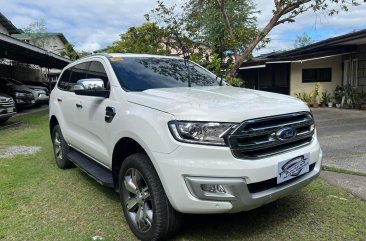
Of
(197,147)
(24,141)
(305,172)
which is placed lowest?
(24,141)

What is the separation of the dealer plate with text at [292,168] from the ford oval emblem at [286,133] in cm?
21

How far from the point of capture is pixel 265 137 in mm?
3199

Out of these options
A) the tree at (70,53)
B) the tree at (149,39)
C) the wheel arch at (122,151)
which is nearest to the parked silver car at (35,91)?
the tree at (70,53)

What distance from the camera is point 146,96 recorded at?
3.69 m

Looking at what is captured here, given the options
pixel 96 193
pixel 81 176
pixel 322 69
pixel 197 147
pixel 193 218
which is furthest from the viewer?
pixel 322 69

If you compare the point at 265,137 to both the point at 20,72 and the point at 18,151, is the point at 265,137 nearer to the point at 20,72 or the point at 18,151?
the point at 18,151

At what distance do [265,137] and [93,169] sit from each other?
250 cm

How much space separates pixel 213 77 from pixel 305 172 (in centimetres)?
219

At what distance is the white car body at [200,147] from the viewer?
Result: 3.00m

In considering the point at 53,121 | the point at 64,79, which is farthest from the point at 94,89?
the point at 53,121

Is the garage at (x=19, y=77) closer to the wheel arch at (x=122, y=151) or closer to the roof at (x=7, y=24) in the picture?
the roof at (x=7, y=24)

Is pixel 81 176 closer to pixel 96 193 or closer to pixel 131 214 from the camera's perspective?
pixel 96 193

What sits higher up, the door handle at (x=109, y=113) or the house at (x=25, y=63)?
the house at (x=25, y=63)

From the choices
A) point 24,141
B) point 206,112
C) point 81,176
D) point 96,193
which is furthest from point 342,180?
point 24,141
